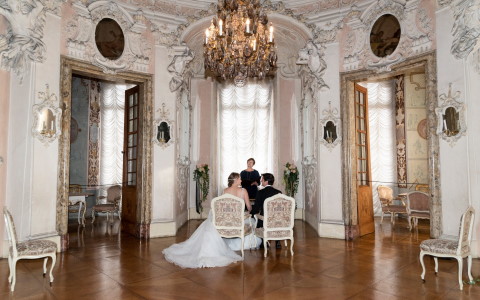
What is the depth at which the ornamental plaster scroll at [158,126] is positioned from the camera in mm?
7457

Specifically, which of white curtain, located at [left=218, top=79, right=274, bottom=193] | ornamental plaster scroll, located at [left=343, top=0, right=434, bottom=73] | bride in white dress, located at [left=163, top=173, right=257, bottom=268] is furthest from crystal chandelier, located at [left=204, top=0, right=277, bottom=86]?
white curtain, located at [left=218, top=79, right=274, bottom=193]

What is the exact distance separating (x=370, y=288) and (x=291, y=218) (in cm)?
177

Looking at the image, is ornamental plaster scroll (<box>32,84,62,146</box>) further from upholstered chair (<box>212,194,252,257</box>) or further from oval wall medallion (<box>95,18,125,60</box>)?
upholstered chair (<box>212,194,252,257</box>)

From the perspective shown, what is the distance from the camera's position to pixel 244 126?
35.2 ft

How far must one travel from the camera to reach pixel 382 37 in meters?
6.83

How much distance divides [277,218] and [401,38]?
167 inches

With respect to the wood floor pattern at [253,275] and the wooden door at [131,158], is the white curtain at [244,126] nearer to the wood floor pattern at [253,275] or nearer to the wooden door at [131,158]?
the wooden door at [131,158]

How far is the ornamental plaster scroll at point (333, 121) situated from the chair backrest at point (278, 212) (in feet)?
7.81

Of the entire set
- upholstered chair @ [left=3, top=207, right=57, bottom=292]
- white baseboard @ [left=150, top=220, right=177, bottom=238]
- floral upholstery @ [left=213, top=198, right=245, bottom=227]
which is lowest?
white baseboard @ [left=150, top=220, right=177, bottom=238]

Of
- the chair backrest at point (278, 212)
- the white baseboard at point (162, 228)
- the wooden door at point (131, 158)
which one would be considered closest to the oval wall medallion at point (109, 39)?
the wooden door at point (131, 158)

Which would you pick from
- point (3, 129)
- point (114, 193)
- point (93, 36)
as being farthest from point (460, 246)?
point (114, 193)

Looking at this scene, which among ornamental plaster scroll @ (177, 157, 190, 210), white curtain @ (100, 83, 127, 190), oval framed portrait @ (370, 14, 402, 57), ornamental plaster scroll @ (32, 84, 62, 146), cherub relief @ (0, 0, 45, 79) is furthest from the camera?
white curtain @ (100, 83, 127, 190)

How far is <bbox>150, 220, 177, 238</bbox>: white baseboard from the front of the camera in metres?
7.33

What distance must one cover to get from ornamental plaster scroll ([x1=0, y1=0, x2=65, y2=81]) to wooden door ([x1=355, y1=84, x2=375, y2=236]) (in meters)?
6.36
